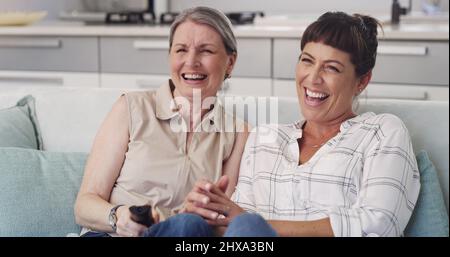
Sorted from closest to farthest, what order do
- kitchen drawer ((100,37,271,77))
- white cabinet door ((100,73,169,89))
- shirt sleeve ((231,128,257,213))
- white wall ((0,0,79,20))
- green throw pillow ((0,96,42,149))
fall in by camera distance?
shirt sleeve ((231,128,257,213)), green throw pillow ((0,96,42,149)), kitchen drawer ((100,37,271,77)), white cabinet door ((100,73,169,89)), white wall ((0,0,79,20))

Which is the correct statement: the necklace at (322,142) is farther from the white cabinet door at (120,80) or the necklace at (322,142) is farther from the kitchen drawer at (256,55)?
the white cabinet door at (120,80)

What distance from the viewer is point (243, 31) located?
4.00 ft

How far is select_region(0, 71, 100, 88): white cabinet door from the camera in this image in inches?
55.9

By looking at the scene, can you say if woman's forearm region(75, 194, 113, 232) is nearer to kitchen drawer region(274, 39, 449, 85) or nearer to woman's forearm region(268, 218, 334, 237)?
woman's forearm region(268, 218, 334, 237)

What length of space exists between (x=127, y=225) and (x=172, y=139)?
12 centimetres

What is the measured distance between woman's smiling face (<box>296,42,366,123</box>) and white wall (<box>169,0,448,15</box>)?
77 millimetres

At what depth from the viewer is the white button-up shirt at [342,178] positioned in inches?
28.5

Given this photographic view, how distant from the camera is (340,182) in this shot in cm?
75

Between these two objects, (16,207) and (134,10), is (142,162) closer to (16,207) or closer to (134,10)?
(16,207)

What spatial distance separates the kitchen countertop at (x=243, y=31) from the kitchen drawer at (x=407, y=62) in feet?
0.06

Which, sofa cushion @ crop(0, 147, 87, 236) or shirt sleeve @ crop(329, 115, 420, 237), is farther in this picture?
sofa cushion @ crop(0, 147, 87, 236)

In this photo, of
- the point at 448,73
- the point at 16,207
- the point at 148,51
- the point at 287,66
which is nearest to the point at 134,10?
the point at 148,51

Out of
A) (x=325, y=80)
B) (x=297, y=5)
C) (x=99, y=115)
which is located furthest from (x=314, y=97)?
(x=297, y=5)

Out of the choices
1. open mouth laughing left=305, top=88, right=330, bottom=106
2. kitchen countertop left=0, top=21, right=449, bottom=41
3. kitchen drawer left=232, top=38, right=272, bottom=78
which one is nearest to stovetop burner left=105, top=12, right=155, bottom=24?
kitchen countertop left=0, top=21, right=449, bottom=41
